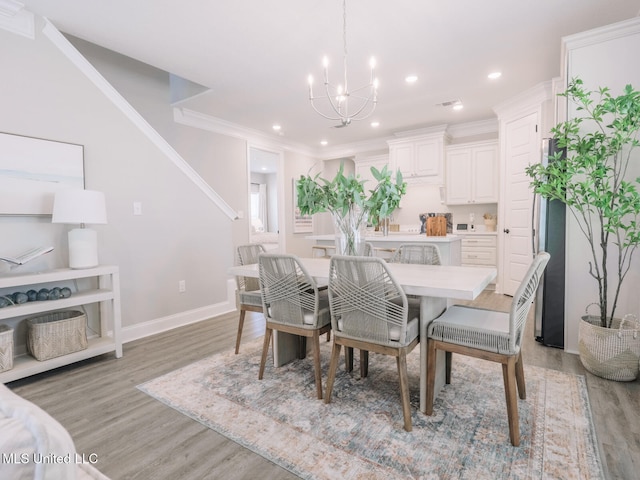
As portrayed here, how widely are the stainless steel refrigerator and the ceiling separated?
962 millimetres

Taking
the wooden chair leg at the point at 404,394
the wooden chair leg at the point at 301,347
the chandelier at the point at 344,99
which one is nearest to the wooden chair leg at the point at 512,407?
the wooden chair leg at the point at 404,394

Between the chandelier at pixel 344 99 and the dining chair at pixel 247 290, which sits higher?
the chandelier at pixel 344 99

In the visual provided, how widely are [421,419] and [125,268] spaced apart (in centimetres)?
278

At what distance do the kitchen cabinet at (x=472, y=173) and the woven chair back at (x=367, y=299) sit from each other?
423 centimetres

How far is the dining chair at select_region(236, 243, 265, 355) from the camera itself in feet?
8.84

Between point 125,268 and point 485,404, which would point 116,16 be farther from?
point 485,404

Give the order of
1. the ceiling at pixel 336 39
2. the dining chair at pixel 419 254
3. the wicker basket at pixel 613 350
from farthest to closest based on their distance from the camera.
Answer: the dining chair at pixel 419 254
the ceiling at pixel 336 39
the wicker basket at pixel 613 350

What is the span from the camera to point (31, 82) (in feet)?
8.16

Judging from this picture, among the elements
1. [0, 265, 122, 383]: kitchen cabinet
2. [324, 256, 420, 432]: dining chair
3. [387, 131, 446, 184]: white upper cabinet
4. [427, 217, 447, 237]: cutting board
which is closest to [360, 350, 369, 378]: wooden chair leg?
[324, 256, 420, 432]: dining chair

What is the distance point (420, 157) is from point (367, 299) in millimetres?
4534

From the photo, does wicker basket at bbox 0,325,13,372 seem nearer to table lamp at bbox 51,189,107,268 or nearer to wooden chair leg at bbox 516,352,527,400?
table lamp at bbox 51,189,107,268

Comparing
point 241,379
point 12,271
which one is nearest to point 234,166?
point 12,271

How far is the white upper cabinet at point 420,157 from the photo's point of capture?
18.2 feet

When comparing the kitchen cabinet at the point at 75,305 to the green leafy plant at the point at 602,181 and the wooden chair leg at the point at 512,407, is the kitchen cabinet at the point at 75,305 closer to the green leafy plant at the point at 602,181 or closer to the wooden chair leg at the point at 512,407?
the wooden chair leg at the point at 512,407
